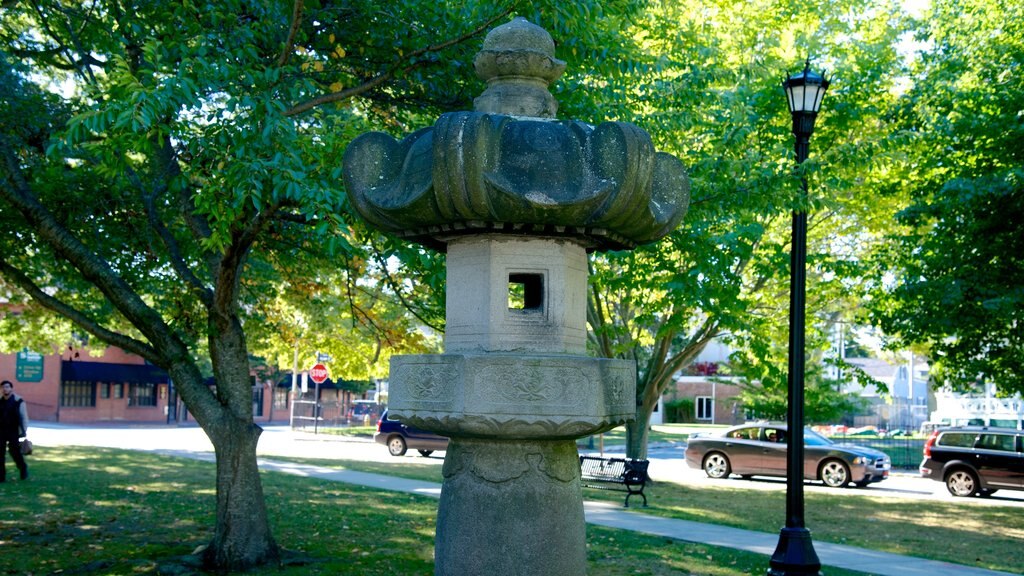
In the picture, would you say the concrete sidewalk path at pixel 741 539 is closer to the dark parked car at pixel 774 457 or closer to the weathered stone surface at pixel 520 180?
the weathered stone surface at pixel 520 180

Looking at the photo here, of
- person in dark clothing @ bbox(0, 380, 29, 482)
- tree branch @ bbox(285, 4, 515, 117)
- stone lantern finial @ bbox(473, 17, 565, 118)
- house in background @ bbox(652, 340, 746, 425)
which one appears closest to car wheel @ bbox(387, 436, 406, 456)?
person in dark clothing @ bbox(0, 380, 29, 482)

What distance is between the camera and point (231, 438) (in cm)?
1070

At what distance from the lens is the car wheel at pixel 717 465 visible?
25781mm

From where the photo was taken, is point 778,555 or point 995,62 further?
point 995,62

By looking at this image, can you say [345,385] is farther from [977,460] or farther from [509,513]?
[509,513]

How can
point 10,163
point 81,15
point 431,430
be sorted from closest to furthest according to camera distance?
point 431,430, point 10,163, point 81,15

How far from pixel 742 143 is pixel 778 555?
8228 millimetres

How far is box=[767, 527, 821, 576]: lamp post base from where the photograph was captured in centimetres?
984

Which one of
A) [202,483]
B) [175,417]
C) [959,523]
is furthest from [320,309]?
[175,417]

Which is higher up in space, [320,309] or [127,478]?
[320,309]

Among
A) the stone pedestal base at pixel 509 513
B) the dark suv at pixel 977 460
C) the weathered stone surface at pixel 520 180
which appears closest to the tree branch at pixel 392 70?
the weathered stone surface at pixel 520 180

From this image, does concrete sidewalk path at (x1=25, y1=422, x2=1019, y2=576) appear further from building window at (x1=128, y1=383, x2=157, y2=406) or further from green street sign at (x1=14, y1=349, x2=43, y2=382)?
building window at (x1=128, y1=383, x2=157, y2=406)

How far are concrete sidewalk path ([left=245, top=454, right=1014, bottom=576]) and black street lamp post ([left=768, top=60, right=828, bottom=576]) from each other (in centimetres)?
216

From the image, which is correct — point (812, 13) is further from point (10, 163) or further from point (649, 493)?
point (10, 163)
